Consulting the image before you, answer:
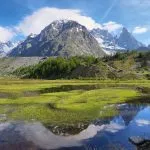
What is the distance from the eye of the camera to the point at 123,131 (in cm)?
5088

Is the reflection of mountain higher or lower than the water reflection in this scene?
higher

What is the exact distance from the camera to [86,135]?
48.5 meters

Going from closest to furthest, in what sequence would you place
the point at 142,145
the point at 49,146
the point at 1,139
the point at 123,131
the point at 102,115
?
1. the point at 142,145
2. the point at 49,146
3. the point at 1,139
4. the point at 123,131
5. the point at 102,115

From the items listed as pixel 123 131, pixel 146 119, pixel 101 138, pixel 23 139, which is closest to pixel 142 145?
pixel 101 138

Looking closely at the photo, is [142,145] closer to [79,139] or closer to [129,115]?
[79,139]

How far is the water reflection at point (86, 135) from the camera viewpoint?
4269cm

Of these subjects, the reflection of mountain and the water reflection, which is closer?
the water reflection

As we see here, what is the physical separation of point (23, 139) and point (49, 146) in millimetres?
5511

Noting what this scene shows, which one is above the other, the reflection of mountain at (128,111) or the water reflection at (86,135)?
the reflection of mountain at (128,111)

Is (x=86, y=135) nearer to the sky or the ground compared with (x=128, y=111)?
nearer to the ground

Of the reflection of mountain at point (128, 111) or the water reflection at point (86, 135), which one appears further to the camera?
the reflection of mountain at point (128, 111)

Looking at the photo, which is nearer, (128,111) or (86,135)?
(86,135)

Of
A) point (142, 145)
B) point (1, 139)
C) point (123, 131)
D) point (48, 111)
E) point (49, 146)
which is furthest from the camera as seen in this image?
point (48, 111)

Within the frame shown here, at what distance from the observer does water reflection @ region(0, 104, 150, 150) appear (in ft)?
140
